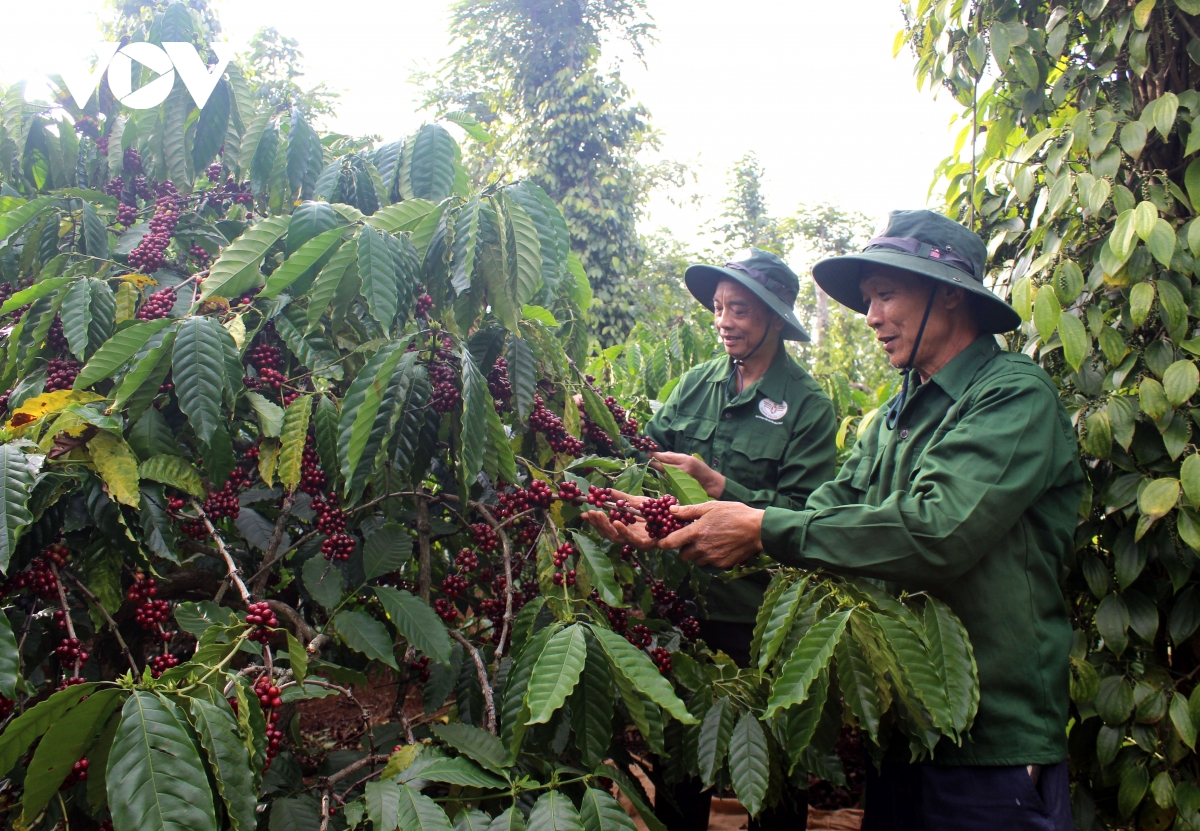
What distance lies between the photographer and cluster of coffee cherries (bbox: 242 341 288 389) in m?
1.60

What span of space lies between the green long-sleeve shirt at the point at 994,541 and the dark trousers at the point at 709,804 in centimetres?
86

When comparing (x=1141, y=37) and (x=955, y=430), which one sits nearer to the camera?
(x=955, y=430)

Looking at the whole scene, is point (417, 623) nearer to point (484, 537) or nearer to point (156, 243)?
point (484, 537)

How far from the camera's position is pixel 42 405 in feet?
4.36

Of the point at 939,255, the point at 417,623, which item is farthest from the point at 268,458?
the point at 939,255

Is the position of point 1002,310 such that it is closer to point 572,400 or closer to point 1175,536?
point 1175,536

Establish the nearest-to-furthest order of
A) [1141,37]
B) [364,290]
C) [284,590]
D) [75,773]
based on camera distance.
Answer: [75,773] < [364,290] < [1141,37] < [284,590]

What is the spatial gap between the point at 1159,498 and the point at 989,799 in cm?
77

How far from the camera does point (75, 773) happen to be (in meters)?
1.08

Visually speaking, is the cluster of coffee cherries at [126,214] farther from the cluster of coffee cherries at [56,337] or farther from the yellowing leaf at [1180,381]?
the yellowing leaf at [1180,381]

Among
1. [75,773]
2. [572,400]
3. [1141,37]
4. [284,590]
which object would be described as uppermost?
[1141,37]

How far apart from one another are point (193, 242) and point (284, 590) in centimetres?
90

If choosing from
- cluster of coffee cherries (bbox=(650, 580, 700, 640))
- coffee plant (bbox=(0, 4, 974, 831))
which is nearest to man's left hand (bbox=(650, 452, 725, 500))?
coffee plant (bbox=(0, 4, 974, 831))

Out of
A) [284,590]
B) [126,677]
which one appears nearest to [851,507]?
[126,677]
